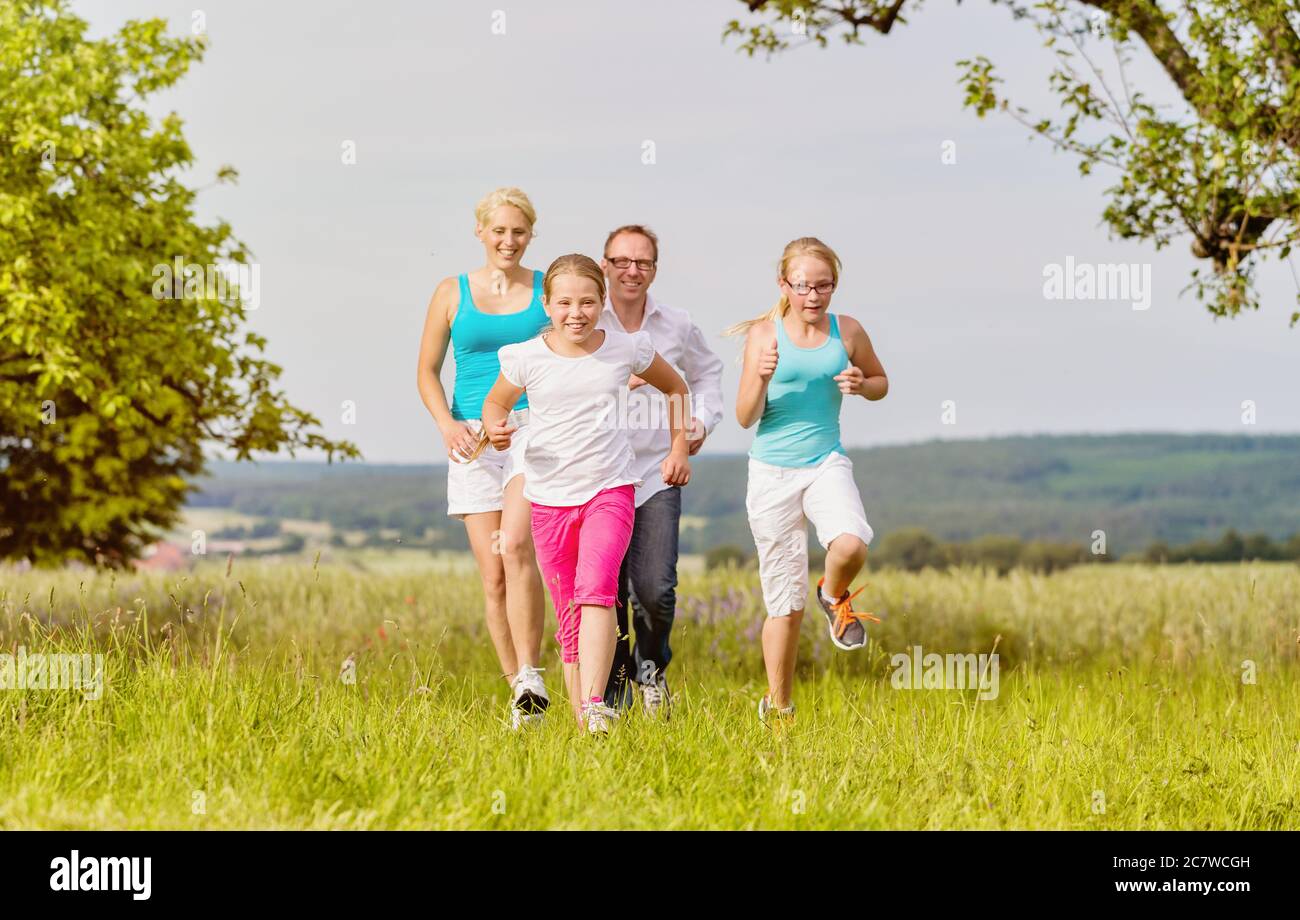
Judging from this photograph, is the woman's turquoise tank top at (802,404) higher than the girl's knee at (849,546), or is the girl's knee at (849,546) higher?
the woman's turquoise tank top at (802,404)

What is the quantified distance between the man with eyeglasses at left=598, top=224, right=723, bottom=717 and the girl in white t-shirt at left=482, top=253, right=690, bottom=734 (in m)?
0.29

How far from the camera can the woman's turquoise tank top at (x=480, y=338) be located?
668 cm

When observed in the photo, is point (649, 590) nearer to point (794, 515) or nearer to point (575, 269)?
point (794, 515)

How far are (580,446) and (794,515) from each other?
1.35 meters

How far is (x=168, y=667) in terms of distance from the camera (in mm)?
6559

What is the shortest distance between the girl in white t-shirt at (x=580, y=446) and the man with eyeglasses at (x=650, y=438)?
0.29 metres

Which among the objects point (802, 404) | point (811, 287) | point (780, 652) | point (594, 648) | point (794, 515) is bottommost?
point (780, 652)

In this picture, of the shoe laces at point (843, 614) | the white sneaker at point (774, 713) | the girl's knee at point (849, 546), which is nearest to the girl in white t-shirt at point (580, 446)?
the white sneaker at point (774, 713)

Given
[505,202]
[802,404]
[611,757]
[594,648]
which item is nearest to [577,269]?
[505,202]

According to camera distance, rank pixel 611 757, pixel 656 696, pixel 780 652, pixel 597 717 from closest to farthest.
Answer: pixel 611 757
pixel 597 717
pixel 780 652
pixel 656 696

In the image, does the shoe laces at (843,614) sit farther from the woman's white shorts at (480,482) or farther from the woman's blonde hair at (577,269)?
the woman's blonde hair at (577,269)

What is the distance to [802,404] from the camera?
6.84 meters
